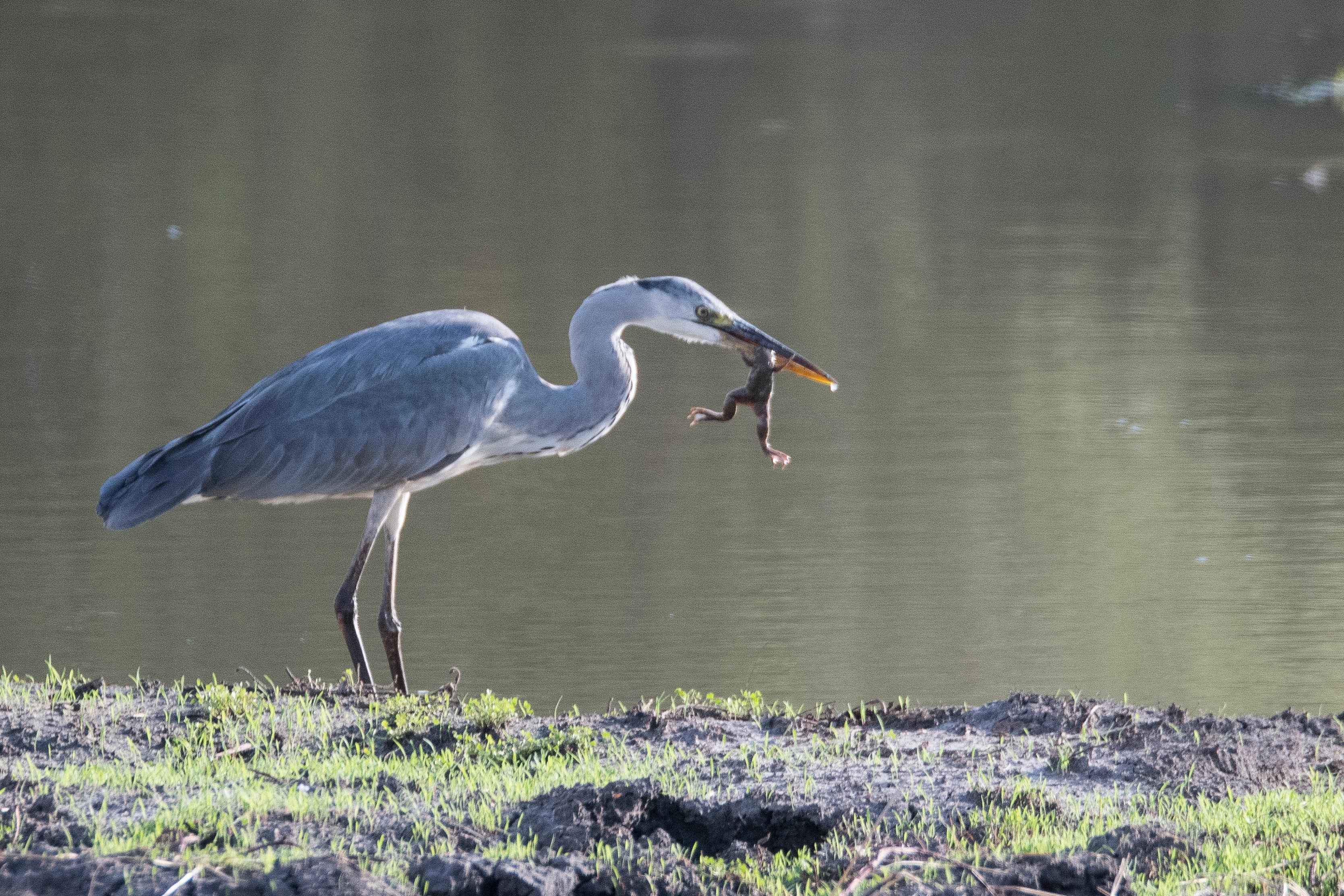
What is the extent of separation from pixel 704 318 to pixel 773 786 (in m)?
2.38

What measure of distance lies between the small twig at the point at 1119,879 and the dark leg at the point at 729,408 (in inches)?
118

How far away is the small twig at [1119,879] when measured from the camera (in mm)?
3727

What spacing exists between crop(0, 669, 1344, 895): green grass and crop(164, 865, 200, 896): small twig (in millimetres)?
68

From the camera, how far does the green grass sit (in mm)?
3969

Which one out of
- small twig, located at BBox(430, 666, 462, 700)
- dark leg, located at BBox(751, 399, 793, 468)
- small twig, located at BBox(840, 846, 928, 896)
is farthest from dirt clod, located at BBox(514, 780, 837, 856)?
dark leg, located at BBox(751, 399, 793, 468)

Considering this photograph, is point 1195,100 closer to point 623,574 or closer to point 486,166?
point 486,166

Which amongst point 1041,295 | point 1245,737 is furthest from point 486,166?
point 1245,737

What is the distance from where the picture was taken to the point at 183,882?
3652 mm

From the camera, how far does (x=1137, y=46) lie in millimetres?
26828

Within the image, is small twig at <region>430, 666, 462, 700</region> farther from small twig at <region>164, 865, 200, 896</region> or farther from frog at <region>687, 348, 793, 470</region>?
small twig at <region>164, 865, 200, 896</region>

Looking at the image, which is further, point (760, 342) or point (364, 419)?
point (760, 342)

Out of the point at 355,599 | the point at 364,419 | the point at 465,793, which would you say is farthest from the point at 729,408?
the point at 465,793

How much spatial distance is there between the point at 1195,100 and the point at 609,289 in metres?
17.2

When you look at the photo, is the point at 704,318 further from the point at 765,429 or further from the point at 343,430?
the point at 343,430
